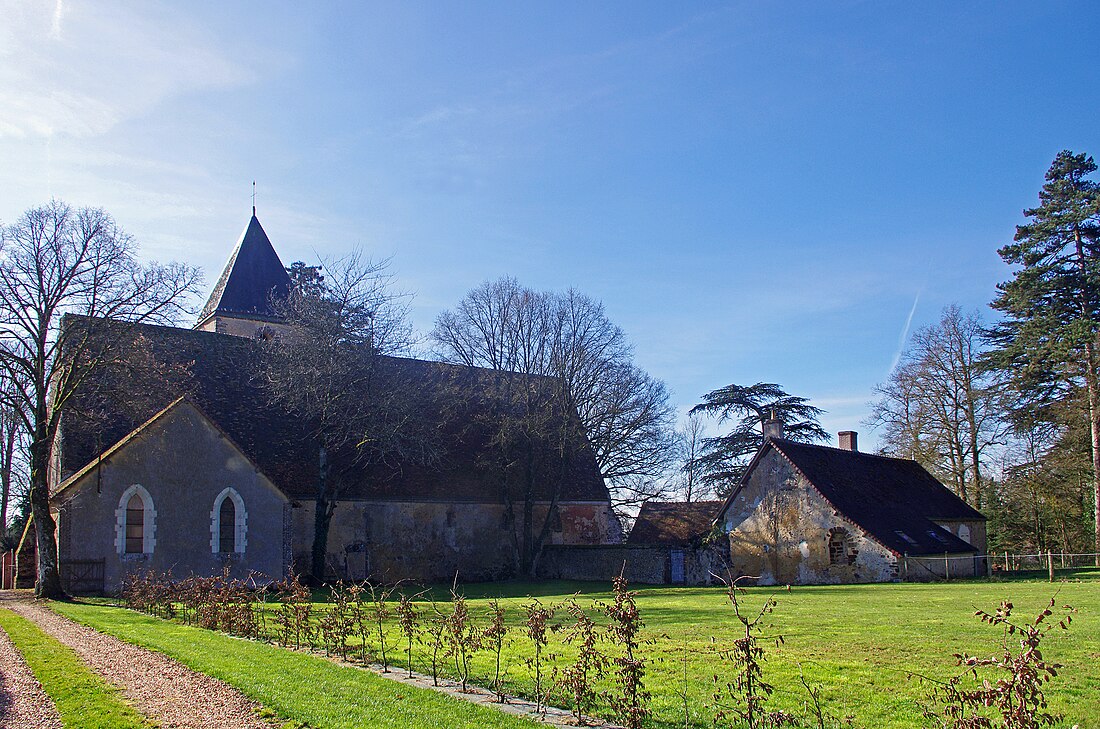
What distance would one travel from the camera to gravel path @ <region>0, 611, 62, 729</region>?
27.3 feet

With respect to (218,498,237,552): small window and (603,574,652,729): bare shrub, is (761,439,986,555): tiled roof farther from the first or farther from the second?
(603,574,652,729): bare shrub

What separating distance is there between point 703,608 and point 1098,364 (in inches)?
927

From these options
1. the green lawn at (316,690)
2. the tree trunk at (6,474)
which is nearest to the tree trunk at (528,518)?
the tree trunk at (6,474)

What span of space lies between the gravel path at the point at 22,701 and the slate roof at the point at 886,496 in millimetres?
24683

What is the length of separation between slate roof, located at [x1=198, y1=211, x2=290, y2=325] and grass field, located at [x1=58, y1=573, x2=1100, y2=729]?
70.4 ft

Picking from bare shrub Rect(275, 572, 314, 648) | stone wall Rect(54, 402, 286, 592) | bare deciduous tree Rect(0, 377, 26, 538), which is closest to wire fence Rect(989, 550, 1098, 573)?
stone wall Rect(54, 402, 286, 592)

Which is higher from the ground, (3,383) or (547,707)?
(3,383)

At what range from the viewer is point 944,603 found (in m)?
18.9

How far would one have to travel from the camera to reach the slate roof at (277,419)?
26047mm

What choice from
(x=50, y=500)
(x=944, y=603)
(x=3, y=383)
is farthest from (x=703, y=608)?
(x=3, y=383)

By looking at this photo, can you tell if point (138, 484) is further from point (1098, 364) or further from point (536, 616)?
point (1098, 364)

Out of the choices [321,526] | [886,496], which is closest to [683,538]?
[886,496]

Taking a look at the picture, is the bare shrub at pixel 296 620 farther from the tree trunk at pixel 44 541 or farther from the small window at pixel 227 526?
the small window at pixel 227 526

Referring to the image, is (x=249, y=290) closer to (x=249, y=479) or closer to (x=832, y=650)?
(x=249, y=479)
